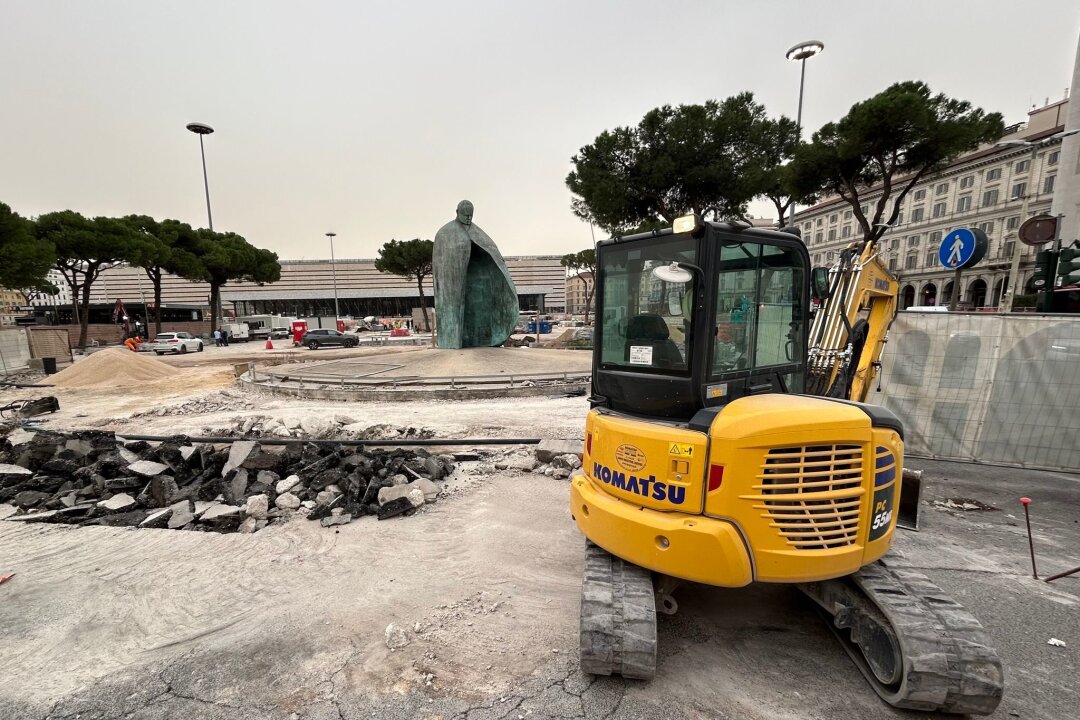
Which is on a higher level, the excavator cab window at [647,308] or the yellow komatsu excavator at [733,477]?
the excavator cab window at [647,308]

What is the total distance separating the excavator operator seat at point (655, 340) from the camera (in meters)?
3.11

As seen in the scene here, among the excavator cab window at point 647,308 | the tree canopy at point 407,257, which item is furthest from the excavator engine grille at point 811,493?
the tree canopy at point 407,257

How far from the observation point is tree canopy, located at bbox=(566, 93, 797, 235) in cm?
2222

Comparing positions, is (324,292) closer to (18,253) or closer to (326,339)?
(326,339)

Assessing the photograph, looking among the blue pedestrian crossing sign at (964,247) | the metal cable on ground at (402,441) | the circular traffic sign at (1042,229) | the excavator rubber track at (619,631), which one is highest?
the circular traffic sign at (1042,229)

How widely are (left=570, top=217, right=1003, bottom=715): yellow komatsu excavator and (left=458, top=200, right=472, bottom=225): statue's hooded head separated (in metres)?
14.4

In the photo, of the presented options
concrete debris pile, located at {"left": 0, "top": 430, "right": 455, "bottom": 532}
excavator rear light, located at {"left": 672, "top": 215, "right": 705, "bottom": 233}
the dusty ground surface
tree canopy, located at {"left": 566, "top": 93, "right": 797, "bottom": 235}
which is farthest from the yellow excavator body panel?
tree canopy, located at {"left": 566, "top": 93, "right": 797, "bottom": 235}

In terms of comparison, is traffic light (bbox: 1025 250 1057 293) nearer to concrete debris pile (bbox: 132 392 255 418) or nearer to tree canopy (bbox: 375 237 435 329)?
concrete debris pile (bbox: 132 392 255 418)

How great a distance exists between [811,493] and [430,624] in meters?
2.94

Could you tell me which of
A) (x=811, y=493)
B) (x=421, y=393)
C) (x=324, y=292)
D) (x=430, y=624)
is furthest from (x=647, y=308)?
(x=324, y=292)

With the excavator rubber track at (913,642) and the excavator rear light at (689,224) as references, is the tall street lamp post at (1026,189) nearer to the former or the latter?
the excavator rubber track at (913,642)

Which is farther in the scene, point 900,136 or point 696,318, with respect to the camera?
point 900,136

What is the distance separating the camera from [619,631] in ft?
9.09

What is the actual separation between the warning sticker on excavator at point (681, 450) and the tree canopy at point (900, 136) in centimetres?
2024
